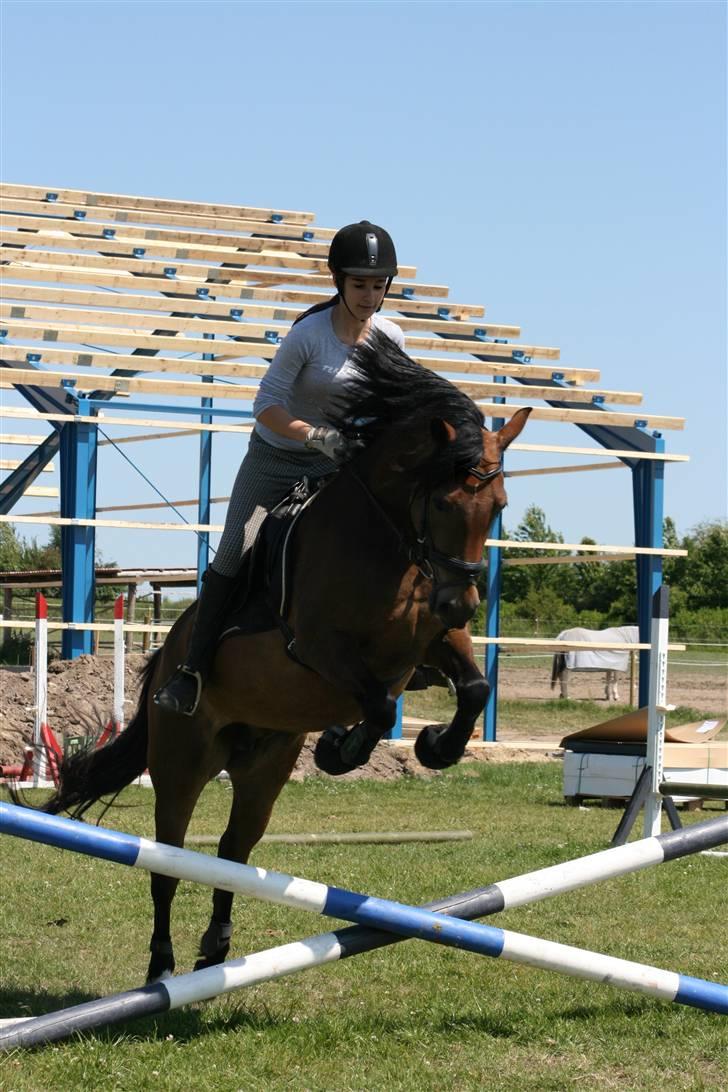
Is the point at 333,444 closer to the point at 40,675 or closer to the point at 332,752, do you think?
the point at 332,752

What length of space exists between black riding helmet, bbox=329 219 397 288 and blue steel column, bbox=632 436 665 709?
1250 cm

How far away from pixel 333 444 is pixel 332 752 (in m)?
1.07

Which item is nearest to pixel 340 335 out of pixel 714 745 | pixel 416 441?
pixel 416 441

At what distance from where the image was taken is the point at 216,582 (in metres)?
5.31

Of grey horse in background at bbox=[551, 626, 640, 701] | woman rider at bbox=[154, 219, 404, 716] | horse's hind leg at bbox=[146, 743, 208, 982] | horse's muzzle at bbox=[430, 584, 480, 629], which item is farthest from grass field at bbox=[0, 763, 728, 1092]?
grey horse in background at bbox=[551, 626, 640, 701]

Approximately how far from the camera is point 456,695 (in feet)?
15.1

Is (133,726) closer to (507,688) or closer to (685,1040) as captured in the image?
(685,1040)

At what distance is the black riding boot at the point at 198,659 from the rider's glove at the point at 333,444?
0.73 metres

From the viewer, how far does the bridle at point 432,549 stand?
433 cm

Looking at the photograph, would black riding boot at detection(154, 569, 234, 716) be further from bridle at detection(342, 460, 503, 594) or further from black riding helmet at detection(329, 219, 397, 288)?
black riding helmet at detection(329, 219, 397, 288)

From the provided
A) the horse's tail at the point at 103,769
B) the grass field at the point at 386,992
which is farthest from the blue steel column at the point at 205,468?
the horse's tail at the point at 103,769

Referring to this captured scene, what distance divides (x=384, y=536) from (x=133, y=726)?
199cm

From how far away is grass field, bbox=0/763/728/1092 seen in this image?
4066 millimetres

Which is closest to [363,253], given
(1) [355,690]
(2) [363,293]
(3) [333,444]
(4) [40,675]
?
(2) [363,293]
